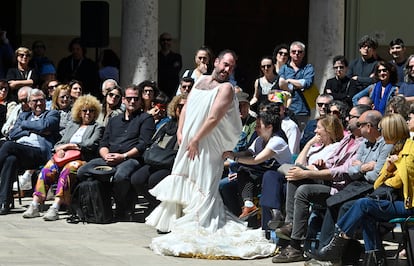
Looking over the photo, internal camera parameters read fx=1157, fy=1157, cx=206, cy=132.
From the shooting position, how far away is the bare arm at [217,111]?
11398 millimetres

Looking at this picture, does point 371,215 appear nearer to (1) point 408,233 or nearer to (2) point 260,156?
(1) point 408,233

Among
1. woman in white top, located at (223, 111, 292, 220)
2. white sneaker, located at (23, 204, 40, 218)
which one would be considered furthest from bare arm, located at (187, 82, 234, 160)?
white sneaker, located at (23, 204, 40, 218)

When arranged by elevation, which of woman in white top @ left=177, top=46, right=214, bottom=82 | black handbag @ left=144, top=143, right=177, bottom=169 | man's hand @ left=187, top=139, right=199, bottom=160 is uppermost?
woman in white top @ left=177, top=46, right=214, bottom=82

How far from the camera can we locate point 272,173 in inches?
451

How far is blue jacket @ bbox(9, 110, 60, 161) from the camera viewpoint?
558 inches

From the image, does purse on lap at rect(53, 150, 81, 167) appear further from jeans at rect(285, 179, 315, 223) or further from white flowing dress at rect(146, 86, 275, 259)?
jeans at rect(285, 179, 315, 223)

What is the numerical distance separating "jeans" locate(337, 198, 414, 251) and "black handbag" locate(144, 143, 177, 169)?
3040 mm

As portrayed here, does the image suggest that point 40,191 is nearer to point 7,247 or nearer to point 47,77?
point 7,247

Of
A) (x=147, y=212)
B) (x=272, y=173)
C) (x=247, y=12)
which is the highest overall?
(x=247, y=12)

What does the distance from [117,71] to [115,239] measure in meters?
5.79

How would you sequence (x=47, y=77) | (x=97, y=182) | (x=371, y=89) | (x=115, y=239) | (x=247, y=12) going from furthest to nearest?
(x=247, y=12) → (x=47, y=77) → (x=371, y=89) → (x=97, y=182) → (x=115, y=239)

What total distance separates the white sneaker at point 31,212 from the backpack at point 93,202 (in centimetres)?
44

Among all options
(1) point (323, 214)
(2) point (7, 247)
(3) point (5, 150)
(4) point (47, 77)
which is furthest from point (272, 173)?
(4) point (47, 77)

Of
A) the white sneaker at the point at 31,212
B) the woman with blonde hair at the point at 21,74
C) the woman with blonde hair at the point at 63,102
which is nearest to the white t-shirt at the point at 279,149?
the white sneaker at the point at 31,212
